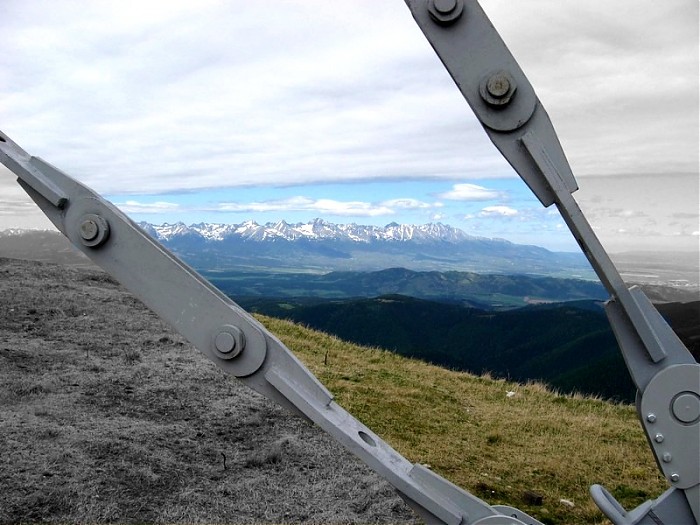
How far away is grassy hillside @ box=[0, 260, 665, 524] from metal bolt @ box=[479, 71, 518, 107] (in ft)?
17.8

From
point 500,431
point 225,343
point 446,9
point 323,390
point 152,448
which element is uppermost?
point 446,9

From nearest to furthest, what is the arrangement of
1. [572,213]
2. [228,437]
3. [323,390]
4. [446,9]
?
[446,9] → [572,213] → [323,390] → [228,437]

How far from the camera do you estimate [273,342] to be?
406 cm

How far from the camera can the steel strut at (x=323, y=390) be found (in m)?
3.87

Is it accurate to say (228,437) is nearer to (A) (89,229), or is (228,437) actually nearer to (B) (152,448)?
(B) (152,448)

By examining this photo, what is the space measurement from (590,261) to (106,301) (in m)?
17.5

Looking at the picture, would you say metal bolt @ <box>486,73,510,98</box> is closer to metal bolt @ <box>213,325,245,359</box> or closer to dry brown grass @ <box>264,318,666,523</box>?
metal bolt @ <box>213,325,245,359</box>

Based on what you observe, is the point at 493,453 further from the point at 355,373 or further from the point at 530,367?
the point at 530,367

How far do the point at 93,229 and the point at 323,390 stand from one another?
177cm

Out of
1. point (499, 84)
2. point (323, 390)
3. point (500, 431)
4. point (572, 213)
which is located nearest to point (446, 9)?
point (499, 84)

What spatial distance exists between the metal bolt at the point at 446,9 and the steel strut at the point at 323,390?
0.11 meters

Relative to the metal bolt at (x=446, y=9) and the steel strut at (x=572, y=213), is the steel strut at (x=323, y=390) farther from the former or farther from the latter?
the metal bolt at (x=446, y=9)

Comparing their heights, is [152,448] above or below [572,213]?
below

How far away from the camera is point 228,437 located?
9.83 m
